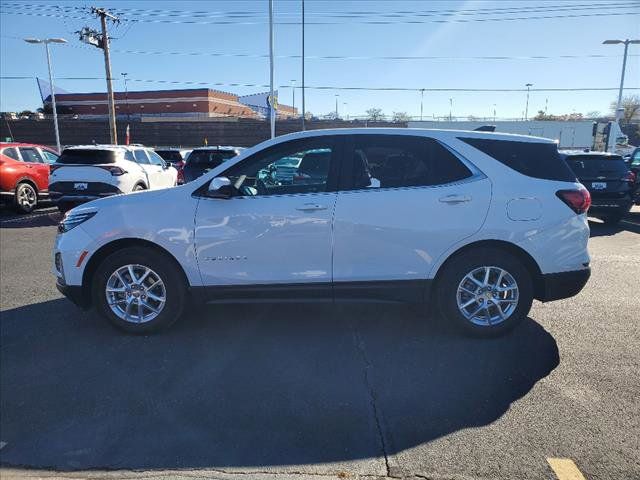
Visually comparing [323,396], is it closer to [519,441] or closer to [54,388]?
[519,441]

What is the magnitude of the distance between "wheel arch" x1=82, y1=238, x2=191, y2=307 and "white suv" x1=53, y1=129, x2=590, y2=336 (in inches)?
0.4

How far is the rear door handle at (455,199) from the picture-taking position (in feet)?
13.4

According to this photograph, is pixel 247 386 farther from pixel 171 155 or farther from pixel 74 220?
pixel 171 155

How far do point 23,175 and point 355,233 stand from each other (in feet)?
37.5

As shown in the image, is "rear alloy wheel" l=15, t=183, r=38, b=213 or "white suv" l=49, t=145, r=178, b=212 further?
"rear alloy wheel" l=15, t=183, r=38, b=213

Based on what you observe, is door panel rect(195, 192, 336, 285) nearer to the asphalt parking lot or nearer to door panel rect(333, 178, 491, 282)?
door panel rect(333, 178, 491, 282)

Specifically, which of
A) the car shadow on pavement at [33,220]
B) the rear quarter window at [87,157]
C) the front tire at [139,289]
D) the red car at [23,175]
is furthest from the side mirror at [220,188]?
the red car at [23,175]

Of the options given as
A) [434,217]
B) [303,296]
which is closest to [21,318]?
[303,296]

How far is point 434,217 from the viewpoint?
4.07 m

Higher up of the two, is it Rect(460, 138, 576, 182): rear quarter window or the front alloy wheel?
Rect(460, 138, 576, 182): rear quarter window

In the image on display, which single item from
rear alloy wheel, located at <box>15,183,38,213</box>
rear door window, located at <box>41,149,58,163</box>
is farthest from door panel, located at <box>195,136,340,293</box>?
rear door window, located at <box>41,149,58,163</box>

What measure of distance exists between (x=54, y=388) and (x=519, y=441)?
3145 millimetres

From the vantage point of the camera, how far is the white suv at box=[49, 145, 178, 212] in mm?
10891

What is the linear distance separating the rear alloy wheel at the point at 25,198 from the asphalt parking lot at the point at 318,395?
8493mm
